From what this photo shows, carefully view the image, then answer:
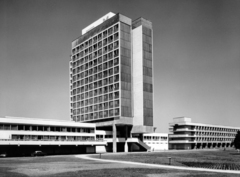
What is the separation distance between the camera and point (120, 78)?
313 feet

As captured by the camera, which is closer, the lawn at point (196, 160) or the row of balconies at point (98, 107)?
the lawn at point (196, 160)

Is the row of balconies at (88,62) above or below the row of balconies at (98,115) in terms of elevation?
above

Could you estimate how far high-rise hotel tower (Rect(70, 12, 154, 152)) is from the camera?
316 feet

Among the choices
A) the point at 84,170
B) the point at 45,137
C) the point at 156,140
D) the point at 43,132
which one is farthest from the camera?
the point at 156,140

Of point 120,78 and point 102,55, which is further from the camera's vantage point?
point 102,55

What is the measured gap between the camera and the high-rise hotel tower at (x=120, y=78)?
9625cm

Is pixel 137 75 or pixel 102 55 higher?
pixel 102 55

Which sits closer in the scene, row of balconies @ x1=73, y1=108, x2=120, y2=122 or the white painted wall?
row of balconies @ x1=73, y1=108, x2=120, y2=122

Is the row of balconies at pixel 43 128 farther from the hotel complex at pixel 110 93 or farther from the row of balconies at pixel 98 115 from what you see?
the row of balconies at pixel 98 115

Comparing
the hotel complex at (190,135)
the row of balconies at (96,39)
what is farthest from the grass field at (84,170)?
the hotel complex at (190,135)

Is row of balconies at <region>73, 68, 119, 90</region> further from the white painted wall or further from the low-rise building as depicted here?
the low-rise building

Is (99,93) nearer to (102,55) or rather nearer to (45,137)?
(102,55)

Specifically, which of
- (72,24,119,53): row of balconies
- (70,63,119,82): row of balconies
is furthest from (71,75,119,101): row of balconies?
(72,24,119,53): row of balconies

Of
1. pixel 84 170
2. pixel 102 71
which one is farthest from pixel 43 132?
pixel 84 170
